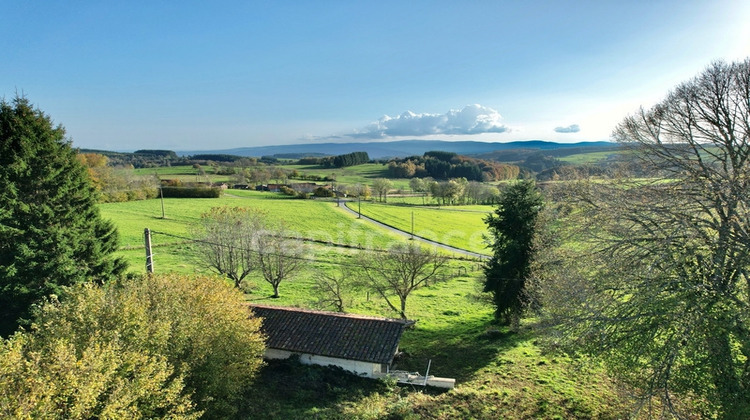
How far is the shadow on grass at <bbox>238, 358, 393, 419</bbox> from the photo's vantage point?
13.9 meters

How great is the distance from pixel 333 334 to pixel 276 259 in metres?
13.5

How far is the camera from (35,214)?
65.5 ft

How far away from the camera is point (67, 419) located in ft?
25.7

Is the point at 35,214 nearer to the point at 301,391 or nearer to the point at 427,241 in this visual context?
the point at 301,391

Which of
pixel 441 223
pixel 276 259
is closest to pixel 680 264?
pixel 276 259

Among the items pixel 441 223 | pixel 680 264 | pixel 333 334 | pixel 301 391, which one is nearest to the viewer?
pixel 680 264

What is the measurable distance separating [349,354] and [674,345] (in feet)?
42.0

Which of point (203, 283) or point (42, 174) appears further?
point (42, 174)

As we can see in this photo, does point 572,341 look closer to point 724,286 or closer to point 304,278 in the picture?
point 724,286

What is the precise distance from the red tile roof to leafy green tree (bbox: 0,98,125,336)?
36.6 ft

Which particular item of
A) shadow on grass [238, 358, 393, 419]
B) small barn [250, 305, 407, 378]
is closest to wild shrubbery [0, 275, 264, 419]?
shadow on grass [238, 358, 393, 419]

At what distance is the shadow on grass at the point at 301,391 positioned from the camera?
13938 mm

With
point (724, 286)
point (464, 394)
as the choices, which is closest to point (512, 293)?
point (464, 394)

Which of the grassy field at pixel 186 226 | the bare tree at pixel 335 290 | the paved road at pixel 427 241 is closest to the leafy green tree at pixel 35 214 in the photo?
the grassy field at pixel 186 226
